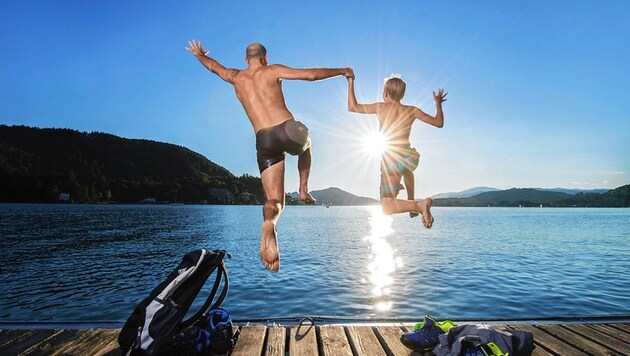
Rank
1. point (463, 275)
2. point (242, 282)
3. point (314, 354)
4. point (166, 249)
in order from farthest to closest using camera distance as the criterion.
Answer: point (166, 249)
point (463, 275)
point (242, 282)
point (314, 354)

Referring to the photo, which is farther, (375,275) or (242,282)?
(375,275)

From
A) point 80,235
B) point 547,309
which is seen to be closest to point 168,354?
point 547,309

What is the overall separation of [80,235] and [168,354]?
55.5m

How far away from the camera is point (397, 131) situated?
6.31 m

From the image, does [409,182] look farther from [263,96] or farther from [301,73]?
[263,96]

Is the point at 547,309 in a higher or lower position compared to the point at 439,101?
lower

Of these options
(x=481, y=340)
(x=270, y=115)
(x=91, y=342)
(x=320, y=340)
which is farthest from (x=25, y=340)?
(x=481, y=340)

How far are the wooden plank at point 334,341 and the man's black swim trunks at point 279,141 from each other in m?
3.08

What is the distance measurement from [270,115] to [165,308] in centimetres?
326

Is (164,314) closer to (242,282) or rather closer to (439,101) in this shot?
(439,101)

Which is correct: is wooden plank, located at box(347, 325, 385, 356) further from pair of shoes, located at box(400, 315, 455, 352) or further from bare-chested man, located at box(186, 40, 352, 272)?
bare-chested man, located at box(186, 40, 352, 272)

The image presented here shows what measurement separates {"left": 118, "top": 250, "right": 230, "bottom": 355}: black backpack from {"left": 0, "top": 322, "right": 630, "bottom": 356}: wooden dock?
0.56m

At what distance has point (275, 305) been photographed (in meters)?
18.4

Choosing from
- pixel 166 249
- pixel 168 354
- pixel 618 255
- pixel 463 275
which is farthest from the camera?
pixel 166 249
